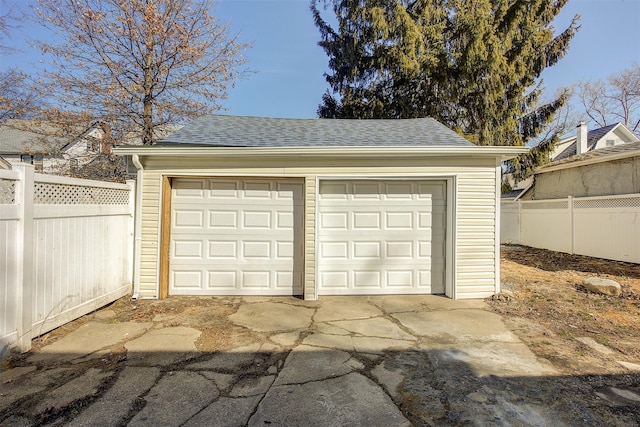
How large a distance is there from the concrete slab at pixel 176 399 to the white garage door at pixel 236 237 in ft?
8.56

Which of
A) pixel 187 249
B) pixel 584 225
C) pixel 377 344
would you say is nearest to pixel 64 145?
pixel 187 249

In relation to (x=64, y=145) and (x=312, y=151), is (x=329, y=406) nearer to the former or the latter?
(x=312, y=151)

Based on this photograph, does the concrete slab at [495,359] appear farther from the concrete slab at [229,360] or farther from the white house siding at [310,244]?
the white house siding at [310,244]

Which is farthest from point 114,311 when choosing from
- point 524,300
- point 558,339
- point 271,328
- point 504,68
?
point 504,68

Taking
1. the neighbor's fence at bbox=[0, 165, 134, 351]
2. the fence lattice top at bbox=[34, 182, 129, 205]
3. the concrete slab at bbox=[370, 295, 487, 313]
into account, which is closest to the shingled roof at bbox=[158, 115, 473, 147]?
the fence lattice top at bbox=[34, 182, 129, 205]

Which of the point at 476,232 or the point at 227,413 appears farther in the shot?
the point at 476,232

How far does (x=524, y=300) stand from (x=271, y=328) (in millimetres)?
4148

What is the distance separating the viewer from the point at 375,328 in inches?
161

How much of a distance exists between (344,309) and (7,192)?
413cm

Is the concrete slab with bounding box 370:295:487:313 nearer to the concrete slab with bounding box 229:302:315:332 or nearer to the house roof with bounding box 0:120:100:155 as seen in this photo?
the concrete slab with bounding box 229:302:315:332

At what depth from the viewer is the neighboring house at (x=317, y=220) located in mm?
5223

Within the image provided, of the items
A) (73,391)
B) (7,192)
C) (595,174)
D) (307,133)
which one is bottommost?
(73,391)

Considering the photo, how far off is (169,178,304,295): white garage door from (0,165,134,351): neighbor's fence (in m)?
0.82

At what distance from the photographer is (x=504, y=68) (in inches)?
454
